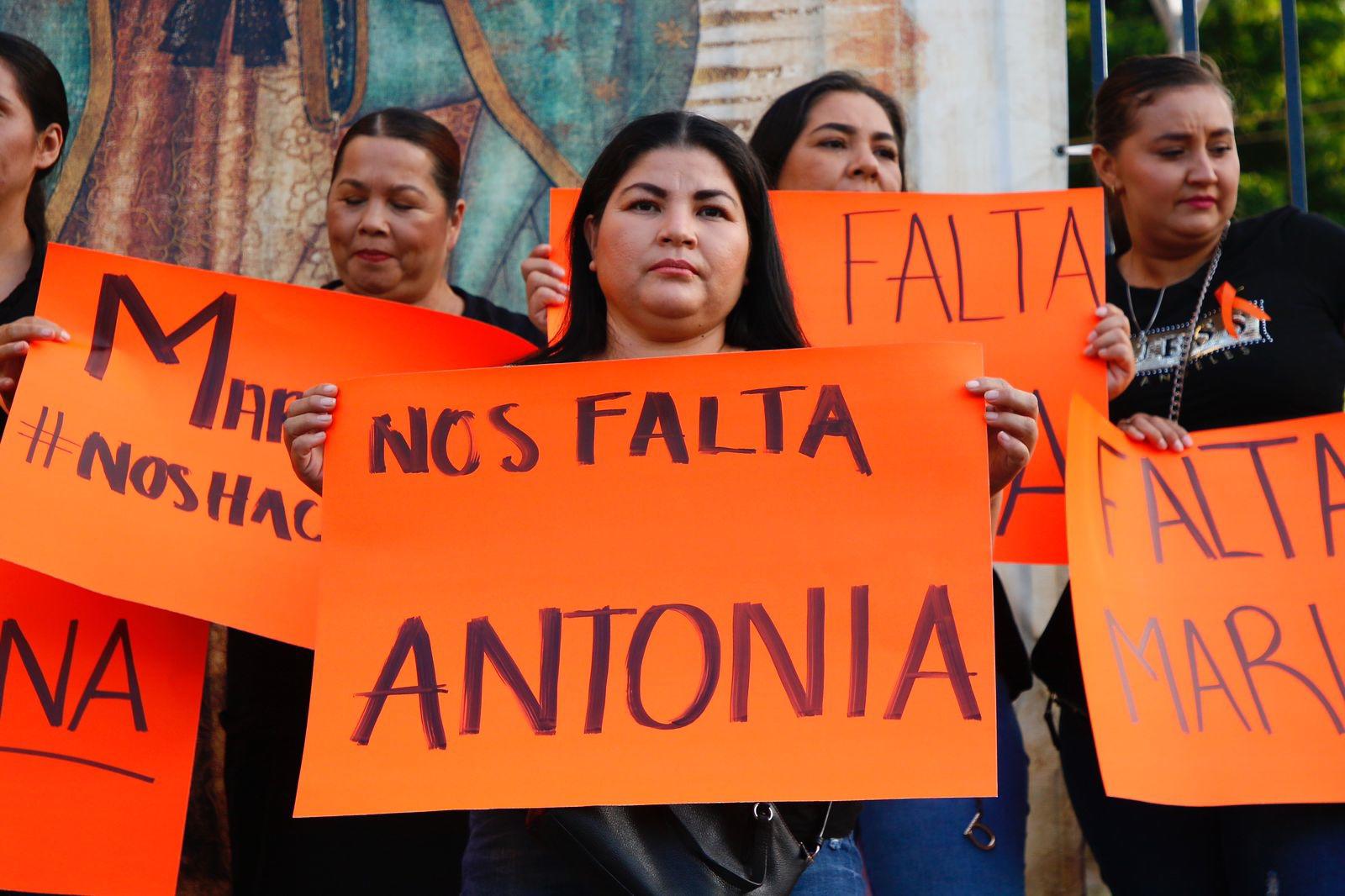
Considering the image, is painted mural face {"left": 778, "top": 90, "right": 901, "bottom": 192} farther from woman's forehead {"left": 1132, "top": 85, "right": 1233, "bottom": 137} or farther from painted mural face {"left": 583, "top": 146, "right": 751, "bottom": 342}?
painted mural face {"left": 583, "top": 146, "right": 751, "bottom": 342}

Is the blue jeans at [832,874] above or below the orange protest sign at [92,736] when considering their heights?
below

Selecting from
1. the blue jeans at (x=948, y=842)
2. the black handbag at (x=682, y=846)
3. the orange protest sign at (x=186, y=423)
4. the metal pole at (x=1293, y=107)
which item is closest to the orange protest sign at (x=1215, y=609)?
the blue jeans at (x=948, y=842)

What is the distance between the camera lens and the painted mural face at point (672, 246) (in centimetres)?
228

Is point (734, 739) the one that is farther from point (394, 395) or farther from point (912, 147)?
point (912, 147)

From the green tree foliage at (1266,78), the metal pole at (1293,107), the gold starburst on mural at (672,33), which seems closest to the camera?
the metal pole at (1293,107)

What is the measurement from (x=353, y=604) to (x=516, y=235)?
6.88 ft

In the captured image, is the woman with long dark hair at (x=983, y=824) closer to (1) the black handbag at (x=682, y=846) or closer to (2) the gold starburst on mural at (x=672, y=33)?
(1) the black handbag at (x=682, y=846)

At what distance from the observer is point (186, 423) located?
8.46ft

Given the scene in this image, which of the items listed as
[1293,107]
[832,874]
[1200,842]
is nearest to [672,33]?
[1293,107]

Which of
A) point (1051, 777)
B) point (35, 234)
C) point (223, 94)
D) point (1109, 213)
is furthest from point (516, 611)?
point (223, 94)

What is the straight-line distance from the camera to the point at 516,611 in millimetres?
2053

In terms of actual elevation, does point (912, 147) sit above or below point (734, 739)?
above

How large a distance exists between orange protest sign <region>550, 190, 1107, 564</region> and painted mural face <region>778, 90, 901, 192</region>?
31 centimetres

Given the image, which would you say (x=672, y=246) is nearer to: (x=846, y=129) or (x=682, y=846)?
(x=682, y=846)
